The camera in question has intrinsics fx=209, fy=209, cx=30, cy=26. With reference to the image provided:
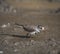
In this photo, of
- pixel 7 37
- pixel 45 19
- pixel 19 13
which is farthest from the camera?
pixel 19 13

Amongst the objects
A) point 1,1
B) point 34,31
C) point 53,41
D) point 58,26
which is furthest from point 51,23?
point 1,1

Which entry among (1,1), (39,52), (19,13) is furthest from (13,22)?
(1,1)

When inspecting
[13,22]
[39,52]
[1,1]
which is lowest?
[39,52]

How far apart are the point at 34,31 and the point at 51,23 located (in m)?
1.31

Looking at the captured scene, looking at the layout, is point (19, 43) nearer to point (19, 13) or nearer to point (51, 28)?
point (51, 28)

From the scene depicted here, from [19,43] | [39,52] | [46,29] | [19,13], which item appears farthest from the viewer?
[19,13]

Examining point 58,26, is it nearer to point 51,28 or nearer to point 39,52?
point 51,28

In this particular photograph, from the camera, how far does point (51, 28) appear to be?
5.79 metres

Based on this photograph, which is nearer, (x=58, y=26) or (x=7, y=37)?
(x=7, y=37)

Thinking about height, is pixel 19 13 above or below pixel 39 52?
above

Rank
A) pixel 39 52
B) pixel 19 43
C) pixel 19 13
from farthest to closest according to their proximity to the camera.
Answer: pixel 19 13 < pixel 19 43 < pixel 39 52

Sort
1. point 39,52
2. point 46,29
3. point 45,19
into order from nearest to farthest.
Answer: point 39,52 < point 46,29 < point 45,19

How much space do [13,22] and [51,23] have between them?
116 cm

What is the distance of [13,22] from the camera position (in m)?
6.32
